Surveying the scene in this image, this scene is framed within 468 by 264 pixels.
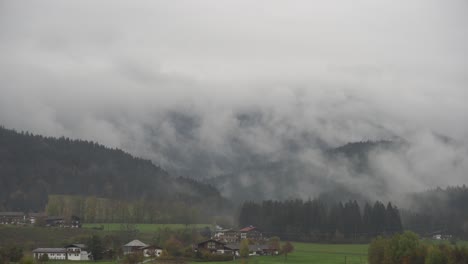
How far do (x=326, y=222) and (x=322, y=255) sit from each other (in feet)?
124

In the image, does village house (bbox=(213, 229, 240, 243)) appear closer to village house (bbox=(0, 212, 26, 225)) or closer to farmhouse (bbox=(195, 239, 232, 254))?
farmhouse (bbox=(195, 239, 232, 254))

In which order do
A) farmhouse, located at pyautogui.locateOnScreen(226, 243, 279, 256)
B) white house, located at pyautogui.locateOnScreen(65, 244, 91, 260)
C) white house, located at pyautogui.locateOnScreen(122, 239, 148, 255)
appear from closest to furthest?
white house, located at pyautogui.locateOnScreen(65, 244, 91, 260) < white house, located at pyautogui.locateOnScreen(122, 239, 148, 255) < farmhouse, located at pyautogui.locateOnScreen(226, 243, 279, 256)

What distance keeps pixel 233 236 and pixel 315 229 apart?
20672 mm

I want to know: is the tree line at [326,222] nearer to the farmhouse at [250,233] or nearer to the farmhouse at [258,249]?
the farmhouse at [250,233]

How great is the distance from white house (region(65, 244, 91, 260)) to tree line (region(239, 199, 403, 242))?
55.4 metres

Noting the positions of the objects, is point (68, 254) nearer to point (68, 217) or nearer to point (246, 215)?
point (68, 217)

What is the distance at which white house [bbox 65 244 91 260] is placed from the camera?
104312 millimetres

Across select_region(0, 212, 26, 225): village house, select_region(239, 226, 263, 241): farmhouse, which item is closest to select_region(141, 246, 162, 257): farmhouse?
select_region(239, 226, 263, 241): farmhouse

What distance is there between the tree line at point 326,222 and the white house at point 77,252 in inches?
2180

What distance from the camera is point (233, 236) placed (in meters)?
141

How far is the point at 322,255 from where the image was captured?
4235 inches

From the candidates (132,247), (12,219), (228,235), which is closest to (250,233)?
(228,235)

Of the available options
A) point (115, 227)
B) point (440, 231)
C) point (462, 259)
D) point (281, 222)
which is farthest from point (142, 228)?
point (462, 259)

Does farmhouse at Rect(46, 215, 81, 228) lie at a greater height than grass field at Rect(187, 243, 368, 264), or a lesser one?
greater
